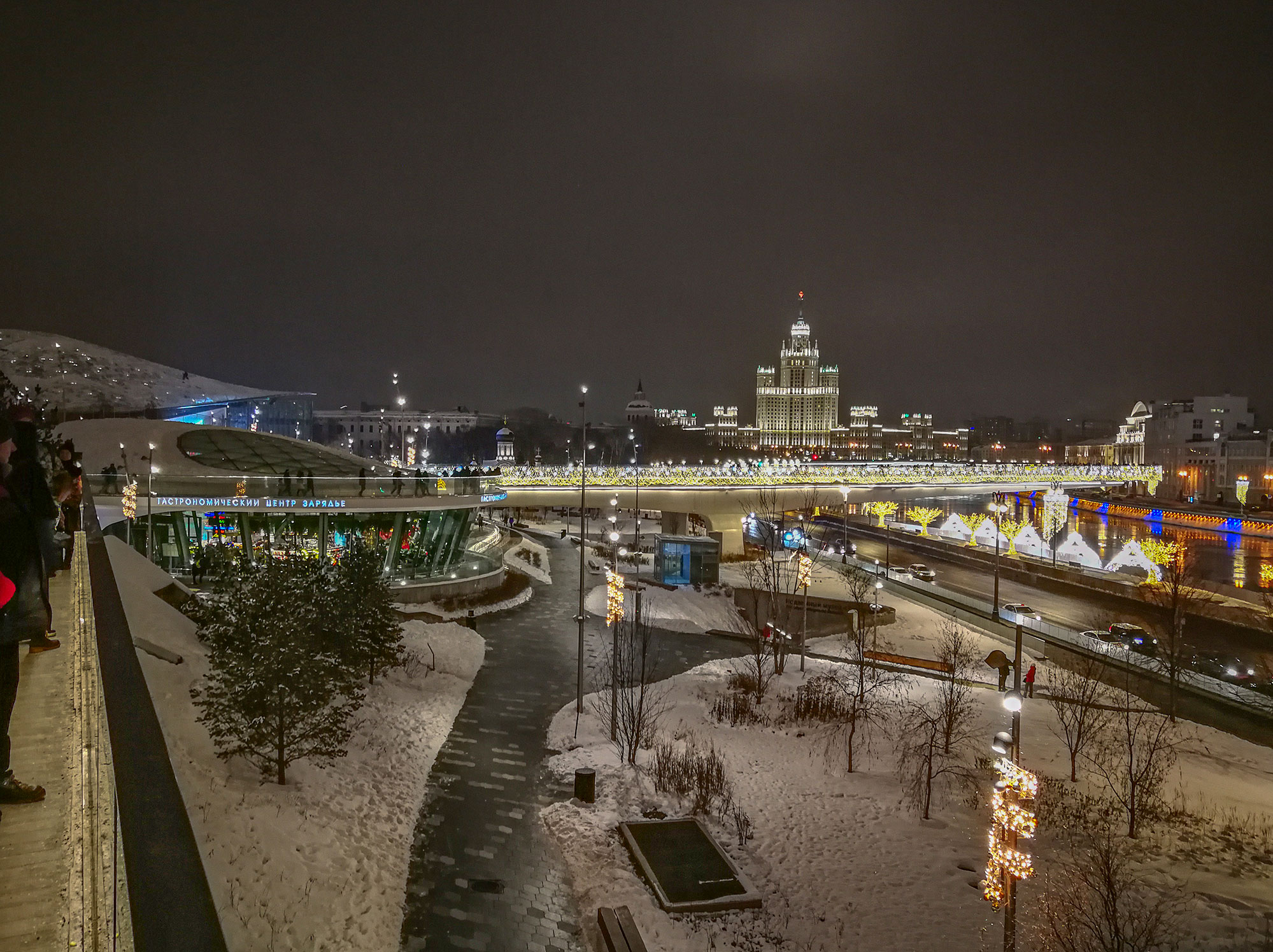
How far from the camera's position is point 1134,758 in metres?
17.0

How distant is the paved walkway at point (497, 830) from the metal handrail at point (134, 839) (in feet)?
25.6

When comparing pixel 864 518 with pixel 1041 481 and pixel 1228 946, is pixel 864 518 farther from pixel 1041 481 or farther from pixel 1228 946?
pixel 1228 946

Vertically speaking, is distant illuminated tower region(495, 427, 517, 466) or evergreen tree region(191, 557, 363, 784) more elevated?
distant illuminated tower region(495, 427, 517, 466)

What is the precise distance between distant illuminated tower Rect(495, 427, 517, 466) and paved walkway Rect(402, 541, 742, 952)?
72046 mm

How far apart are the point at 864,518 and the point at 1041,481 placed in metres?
19.8

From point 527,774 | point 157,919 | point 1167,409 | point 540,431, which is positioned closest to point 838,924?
point 527,774

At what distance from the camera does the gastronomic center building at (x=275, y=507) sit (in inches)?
1088

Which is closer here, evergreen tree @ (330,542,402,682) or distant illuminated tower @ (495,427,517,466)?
evergreen tree @ (330,542,402,682)

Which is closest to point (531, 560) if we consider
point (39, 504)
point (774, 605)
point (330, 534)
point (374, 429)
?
point (330, 534)

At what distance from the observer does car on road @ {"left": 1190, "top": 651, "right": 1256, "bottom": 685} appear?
23359 mm

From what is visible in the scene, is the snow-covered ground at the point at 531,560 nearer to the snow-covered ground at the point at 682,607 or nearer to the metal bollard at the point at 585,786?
the snow-covered ground at the point at 682,607

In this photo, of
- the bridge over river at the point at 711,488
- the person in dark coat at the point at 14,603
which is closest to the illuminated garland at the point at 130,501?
the bridge over river at the point at 711,488

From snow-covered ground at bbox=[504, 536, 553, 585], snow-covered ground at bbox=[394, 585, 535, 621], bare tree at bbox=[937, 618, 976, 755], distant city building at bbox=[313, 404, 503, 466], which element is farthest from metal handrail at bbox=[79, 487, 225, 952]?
distant city building at bbox=[313, 404, 503, 466]

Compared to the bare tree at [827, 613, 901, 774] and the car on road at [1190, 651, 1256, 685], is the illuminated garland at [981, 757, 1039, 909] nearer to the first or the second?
the bare tree at [827, 613, 901, 774]
